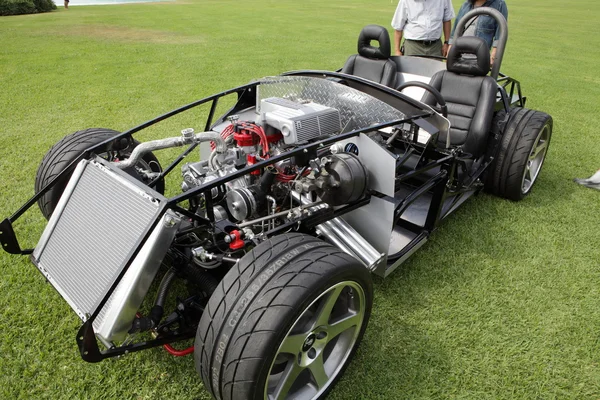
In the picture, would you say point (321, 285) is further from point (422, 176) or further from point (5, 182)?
point (5, 182)

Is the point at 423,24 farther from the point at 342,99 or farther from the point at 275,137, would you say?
the point at 275,137

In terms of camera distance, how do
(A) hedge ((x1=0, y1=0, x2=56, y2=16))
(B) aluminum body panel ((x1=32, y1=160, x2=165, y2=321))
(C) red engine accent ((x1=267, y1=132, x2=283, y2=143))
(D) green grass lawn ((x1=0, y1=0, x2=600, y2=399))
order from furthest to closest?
(A) hedge ((x1=0, y1=0, x2=56, y2=16))
(C) red engine accent ((x1=267, y1=132, x2=283, y2=143))
(D) green grass lawn ((x1=0, y1=0, x2=600, y2=399))
(B) aluminum body panel ((x1=32, y1=160, x2=165, y2=321))

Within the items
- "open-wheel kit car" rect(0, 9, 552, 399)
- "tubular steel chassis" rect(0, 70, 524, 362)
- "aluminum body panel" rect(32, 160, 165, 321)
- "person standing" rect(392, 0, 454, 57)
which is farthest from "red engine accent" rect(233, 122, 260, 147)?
"person standing" rect(392, 0, 454, 57)

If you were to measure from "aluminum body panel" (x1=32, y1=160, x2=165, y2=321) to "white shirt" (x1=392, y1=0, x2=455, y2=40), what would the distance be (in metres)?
4.85

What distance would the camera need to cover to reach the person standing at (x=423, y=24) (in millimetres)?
5605

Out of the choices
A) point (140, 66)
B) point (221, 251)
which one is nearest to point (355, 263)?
point (221, 251)

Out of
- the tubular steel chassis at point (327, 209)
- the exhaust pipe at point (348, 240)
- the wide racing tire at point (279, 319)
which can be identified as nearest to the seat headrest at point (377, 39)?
the tubular steel chassis at point (327, 209)

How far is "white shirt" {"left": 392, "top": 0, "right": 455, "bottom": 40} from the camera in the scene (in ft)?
18.4

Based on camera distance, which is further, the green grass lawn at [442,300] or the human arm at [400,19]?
the human arm at [400,19]

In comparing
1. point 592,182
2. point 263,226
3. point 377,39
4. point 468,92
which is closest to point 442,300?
point 263,226

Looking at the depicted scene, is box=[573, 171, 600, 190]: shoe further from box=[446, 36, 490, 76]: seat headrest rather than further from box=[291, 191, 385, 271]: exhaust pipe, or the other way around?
box=[291, 191, 385, 271]: exhaust pipe

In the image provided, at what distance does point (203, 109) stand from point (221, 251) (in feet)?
15.9

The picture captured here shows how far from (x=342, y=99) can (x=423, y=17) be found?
344 cm

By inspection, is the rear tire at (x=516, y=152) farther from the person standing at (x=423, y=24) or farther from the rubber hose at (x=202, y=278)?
the rubber hose at (x=202, y=278)
